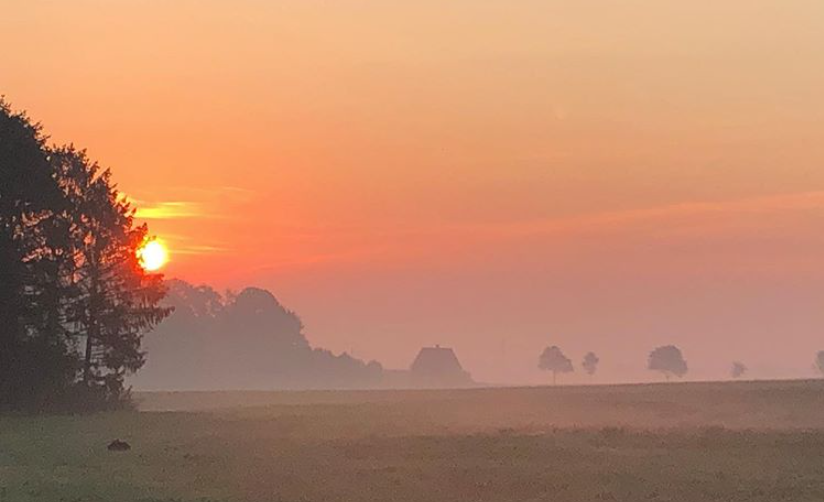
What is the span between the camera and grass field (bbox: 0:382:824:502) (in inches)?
940

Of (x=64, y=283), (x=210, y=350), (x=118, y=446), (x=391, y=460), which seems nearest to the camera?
(x=391, y=460)

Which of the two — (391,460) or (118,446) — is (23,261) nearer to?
(118,446)

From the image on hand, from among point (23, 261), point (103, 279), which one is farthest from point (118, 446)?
point (103, 279)

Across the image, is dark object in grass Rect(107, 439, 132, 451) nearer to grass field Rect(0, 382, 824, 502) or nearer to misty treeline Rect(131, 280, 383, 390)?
grass field Rect(0, 382, 824, 502)

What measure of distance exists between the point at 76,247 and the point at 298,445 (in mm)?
21429

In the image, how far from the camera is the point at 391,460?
103 ft

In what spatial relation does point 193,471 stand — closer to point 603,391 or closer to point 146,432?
point 146,432

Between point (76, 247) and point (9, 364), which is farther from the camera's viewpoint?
point (76, 247)

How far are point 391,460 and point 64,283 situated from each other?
25.8 metres

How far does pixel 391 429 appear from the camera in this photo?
154 ft

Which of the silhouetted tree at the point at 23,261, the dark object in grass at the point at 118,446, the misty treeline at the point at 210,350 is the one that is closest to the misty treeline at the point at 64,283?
the silhouetted tree at the point at 23,261

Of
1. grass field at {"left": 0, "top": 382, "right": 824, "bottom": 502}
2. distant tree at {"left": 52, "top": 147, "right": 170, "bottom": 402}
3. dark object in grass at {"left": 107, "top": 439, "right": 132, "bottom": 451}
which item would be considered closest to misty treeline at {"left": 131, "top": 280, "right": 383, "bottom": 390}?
distant tree at {"left": 52, "top": 147, "right": 170, "bottom": 402}

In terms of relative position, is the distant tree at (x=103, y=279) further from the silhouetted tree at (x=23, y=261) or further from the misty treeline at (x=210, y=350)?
the misty treeline at (x=210, y=350)

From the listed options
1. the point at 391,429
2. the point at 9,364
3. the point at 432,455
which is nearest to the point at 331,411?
the point at 391,429
